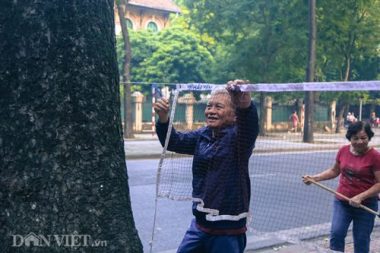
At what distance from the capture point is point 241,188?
2.87 m

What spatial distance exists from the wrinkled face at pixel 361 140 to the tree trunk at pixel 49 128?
2.74 m

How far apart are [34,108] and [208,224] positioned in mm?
1329

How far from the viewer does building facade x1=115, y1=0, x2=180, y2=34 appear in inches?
1727

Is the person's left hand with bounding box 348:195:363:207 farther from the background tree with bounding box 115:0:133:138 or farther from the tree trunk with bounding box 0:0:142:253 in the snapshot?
the background tree with bounding box 115:0:133:138

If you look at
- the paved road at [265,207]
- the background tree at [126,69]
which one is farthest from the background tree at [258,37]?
the paved road at [265,207]

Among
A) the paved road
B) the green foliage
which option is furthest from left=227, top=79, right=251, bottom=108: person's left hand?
the green foliage

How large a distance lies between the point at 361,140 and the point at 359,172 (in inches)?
10.8

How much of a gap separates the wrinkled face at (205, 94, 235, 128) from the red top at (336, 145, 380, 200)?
175cm

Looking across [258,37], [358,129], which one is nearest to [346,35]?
[258,37]

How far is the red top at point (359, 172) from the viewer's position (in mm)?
4098

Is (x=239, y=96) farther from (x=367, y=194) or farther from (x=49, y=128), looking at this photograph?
(x=367, y=194)

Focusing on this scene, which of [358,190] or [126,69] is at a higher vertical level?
[126,69]

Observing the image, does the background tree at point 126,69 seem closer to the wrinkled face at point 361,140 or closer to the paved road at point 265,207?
the paved road at point 265,207

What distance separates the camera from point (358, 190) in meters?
4.14
